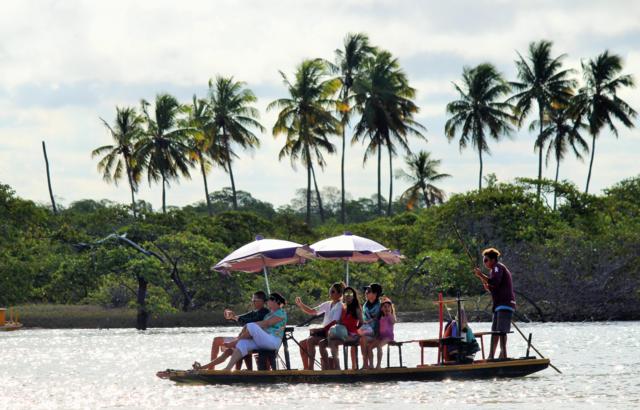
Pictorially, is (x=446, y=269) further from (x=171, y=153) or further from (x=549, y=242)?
(x=171, y=153)

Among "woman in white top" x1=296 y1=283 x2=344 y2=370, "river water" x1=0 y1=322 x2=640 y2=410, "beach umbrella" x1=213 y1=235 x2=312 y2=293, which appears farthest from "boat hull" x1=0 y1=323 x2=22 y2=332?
"woman in white top" x1=296 y1=283 x2=344 y2=370

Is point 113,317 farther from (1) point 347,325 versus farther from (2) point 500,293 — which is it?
(2) point 500,293

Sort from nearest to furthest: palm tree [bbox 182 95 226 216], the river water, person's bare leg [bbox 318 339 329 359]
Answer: the river water → person's bare leg [bbox 318 339 329 359] → palm tree [bbox 182 95 226 216]

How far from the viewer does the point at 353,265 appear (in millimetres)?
53375

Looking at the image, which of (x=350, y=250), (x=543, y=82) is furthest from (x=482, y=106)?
(x=350, y=250)

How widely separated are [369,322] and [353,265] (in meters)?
33.7

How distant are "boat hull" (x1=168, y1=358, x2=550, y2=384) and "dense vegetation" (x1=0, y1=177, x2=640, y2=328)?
86.3ft

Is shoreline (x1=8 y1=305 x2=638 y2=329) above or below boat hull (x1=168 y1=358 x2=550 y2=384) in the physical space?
above

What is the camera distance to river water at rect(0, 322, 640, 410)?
1719 centimetres

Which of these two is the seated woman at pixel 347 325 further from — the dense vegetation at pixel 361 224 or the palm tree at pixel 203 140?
the palm tree at pixel 203 140

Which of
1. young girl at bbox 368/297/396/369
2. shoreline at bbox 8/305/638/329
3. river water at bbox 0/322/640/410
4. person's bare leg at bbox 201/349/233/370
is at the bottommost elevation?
river water at bbox 0/322/640/410

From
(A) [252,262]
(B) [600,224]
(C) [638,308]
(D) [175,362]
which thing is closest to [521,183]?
(B) [600,224]

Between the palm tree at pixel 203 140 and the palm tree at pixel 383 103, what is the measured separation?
827 cm

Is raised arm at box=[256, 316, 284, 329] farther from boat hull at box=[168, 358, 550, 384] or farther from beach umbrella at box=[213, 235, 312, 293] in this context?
beach umbrella at box=[213, 235, 312, 293]
